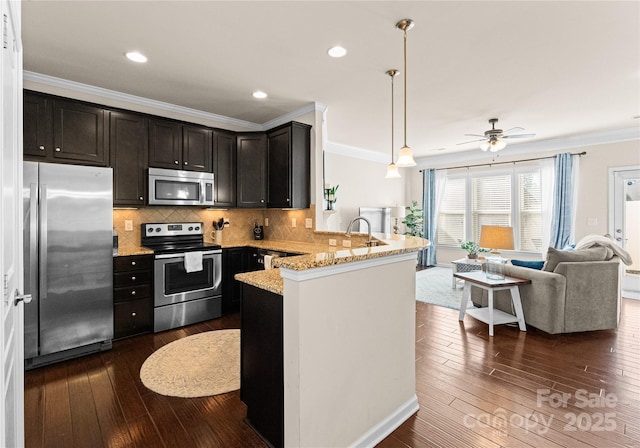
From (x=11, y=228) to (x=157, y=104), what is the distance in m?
3.34

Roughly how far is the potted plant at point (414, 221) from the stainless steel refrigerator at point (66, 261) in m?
6.40

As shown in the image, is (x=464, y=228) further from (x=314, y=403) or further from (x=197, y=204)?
(x=314, y=403)

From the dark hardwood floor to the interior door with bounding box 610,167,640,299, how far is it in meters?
2.97

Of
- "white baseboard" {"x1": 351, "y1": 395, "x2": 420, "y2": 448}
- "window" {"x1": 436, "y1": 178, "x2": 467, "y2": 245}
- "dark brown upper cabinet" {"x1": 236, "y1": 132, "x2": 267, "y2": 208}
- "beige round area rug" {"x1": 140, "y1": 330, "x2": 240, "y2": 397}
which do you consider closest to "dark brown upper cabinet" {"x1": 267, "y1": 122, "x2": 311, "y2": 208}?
"dark brown upper cabinet" {"x1": 236, "y1": 132, "x2": 267, "y2": 208}

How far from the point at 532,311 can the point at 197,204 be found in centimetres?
423

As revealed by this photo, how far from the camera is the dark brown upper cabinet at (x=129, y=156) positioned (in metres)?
3.58

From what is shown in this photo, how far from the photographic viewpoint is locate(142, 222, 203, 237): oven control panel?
13.0 ft

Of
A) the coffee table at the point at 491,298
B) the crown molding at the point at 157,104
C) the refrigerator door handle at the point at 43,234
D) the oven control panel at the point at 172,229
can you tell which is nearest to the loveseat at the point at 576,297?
the coffee table at the point at 491,298

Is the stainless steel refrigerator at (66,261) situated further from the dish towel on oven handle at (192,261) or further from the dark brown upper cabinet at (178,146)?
the dark brown upper cabinet at (178,146)

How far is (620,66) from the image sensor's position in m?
3.17

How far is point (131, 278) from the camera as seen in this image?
3.42 m

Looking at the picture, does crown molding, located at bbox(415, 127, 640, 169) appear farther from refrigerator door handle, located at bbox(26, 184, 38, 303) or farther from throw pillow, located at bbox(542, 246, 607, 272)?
refrigerator door handle, located at bbox(26, 184, 38, 303)

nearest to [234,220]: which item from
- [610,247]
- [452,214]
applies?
[610,247]

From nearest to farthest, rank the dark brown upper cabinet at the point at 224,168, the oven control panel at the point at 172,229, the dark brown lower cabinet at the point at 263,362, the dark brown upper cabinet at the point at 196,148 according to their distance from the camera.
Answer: the dark brown lower cabinet at the point at 263,362, the oven control panel at the point at 172,229, the dark brown upper cabinet at the point at 196,148, the dark brown upper cabinet at the point at 224,168
